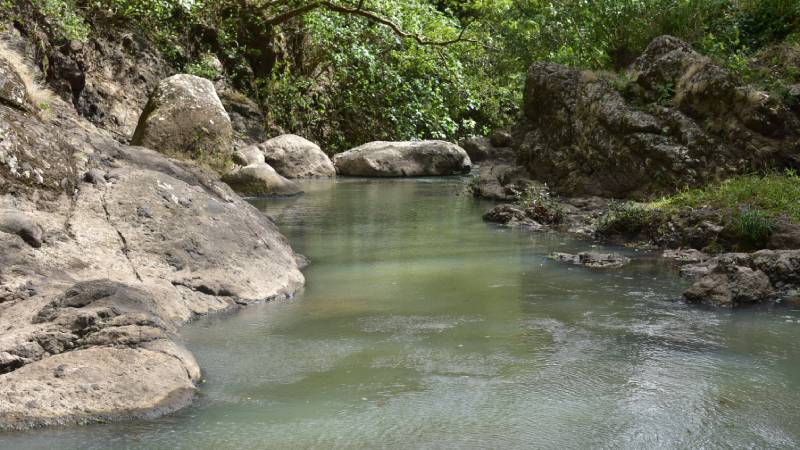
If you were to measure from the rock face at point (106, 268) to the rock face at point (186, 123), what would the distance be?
207 inches

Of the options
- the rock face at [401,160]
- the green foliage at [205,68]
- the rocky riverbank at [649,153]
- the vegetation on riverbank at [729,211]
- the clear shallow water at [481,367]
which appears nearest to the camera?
the clear shallow water at [481,367]

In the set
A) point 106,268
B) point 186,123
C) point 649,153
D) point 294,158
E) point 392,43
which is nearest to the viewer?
point 106,268

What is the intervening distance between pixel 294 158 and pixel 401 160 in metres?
2.56

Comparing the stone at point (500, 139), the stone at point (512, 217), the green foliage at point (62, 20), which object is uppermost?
the green foliage at point (62, 20)

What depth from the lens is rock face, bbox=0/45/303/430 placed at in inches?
172

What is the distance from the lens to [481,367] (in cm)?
529

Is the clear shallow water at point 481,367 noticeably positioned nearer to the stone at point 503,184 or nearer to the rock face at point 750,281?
the rock face at point 750,281

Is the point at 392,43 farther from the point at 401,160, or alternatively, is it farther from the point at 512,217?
the point at 512,217

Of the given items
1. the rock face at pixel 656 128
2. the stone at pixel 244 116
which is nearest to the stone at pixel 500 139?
the stone at pixel 244 116

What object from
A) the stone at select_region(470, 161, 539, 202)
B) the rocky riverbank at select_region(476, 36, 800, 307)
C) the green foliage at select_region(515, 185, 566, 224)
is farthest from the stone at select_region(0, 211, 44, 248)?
the stone at select_region(470, 161, 539, 202)

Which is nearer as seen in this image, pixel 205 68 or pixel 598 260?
pixel 598 260

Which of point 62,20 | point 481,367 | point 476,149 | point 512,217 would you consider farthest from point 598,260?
point 476,149

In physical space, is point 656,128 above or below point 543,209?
above

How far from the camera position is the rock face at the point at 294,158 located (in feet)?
59.8
